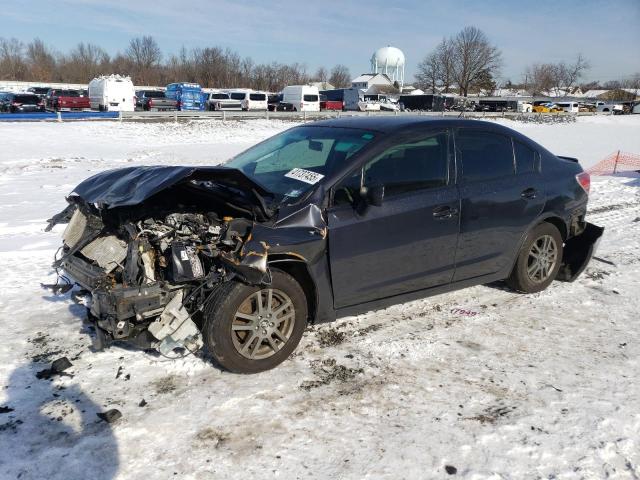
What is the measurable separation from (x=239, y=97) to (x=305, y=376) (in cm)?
4076

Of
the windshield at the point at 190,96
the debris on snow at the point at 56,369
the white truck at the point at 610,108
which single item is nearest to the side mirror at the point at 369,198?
the debris on snow at the point at 56,369

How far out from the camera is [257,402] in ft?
11.3

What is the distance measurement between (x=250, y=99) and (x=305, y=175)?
3958 centimetres

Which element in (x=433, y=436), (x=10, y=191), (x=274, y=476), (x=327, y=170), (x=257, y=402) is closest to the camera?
(x=274, y=476)

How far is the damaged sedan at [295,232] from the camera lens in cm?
351

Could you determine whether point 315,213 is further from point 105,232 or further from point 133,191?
point 105,232

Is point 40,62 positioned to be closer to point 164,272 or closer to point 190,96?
point 190,96

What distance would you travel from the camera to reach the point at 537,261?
17.3 ft

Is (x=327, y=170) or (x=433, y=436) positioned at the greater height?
(x=327, y=170)

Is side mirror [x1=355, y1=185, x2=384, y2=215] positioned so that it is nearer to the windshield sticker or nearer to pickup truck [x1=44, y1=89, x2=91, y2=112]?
the windshield sticker

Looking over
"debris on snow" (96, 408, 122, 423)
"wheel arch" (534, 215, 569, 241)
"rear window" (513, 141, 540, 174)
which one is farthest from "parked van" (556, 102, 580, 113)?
"debris on snow" (96, 408, 122, 423)

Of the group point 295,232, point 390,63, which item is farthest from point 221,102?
point 390,63

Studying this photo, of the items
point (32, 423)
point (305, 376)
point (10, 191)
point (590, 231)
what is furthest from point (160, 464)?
point (10, 191)

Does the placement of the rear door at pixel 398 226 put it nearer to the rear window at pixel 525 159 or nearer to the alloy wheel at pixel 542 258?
the rear window at pixel 525 159
